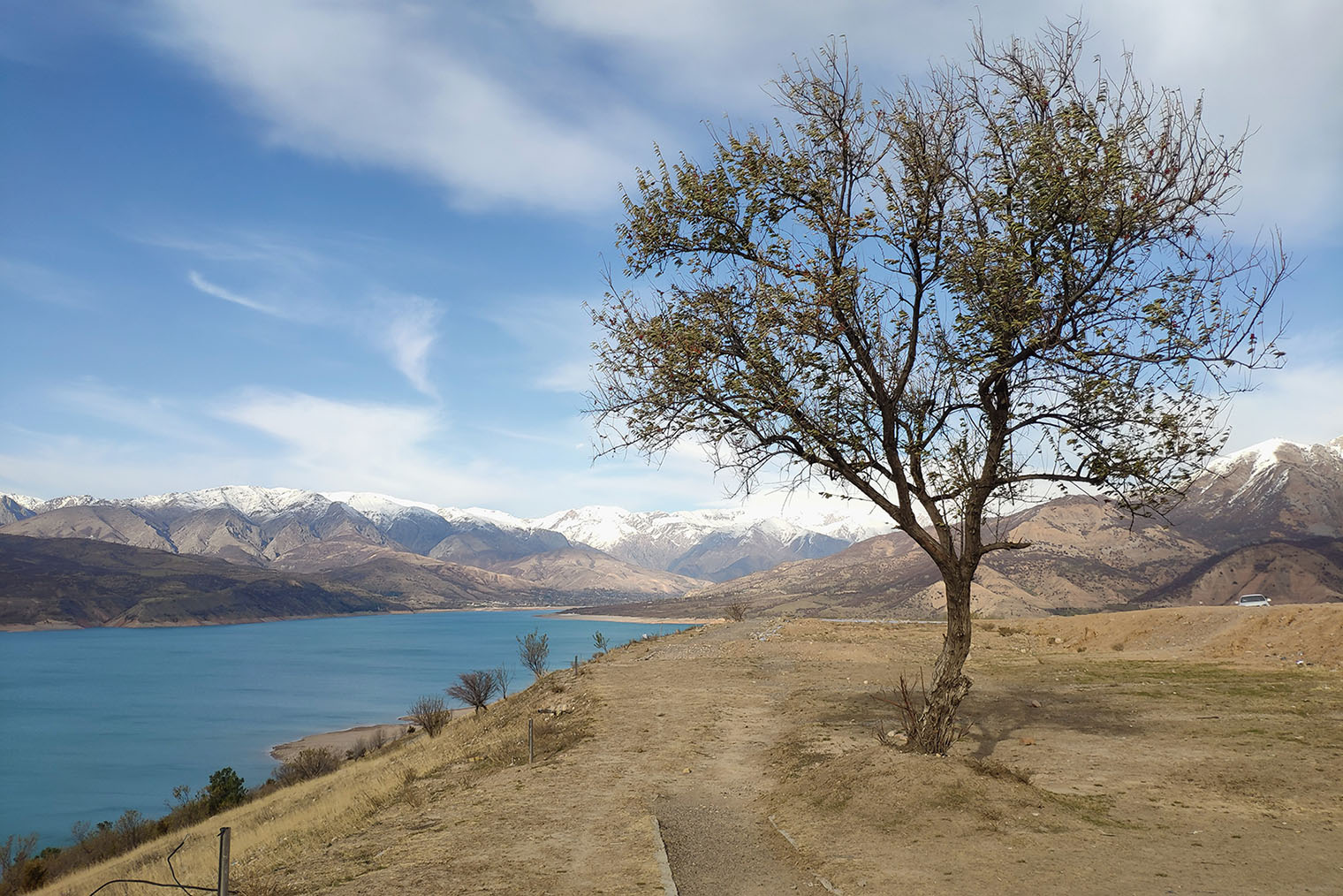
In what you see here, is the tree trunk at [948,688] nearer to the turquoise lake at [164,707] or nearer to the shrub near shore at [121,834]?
the shrub near shore at [121,834]

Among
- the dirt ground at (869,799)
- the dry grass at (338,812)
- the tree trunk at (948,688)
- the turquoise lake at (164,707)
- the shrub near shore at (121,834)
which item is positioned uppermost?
the tree trunk at (948,688)

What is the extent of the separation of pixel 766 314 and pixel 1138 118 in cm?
638

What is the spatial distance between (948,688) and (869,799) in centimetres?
257

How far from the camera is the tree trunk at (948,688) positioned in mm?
11828

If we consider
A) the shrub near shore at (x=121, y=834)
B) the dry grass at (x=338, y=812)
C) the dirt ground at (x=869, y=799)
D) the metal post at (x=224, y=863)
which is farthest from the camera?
the shrub near shore at (x=121, y=834)

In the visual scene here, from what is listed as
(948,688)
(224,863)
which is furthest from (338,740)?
(224,863)

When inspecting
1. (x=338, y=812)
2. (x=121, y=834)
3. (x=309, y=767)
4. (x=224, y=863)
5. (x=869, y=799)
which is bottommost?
(x=121, y=834)

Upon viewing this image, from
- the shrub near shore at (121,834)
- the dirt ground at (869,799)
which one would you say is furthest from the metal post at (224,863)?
the shrub near shore at (121,834)

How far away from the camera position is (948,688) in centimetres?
1187

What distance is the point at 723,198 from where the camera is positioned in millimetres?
13195

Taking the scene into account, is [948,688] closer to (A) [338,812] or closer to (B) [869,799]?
(B) [869,799]

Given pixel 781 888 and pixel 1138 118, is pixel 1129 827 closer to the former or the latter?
pixel 781 888

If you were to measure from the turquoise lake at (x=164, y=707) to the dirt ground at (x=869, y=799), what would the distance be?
52.1m

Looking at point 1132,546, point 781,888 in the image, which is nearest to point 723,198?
point 781,888
